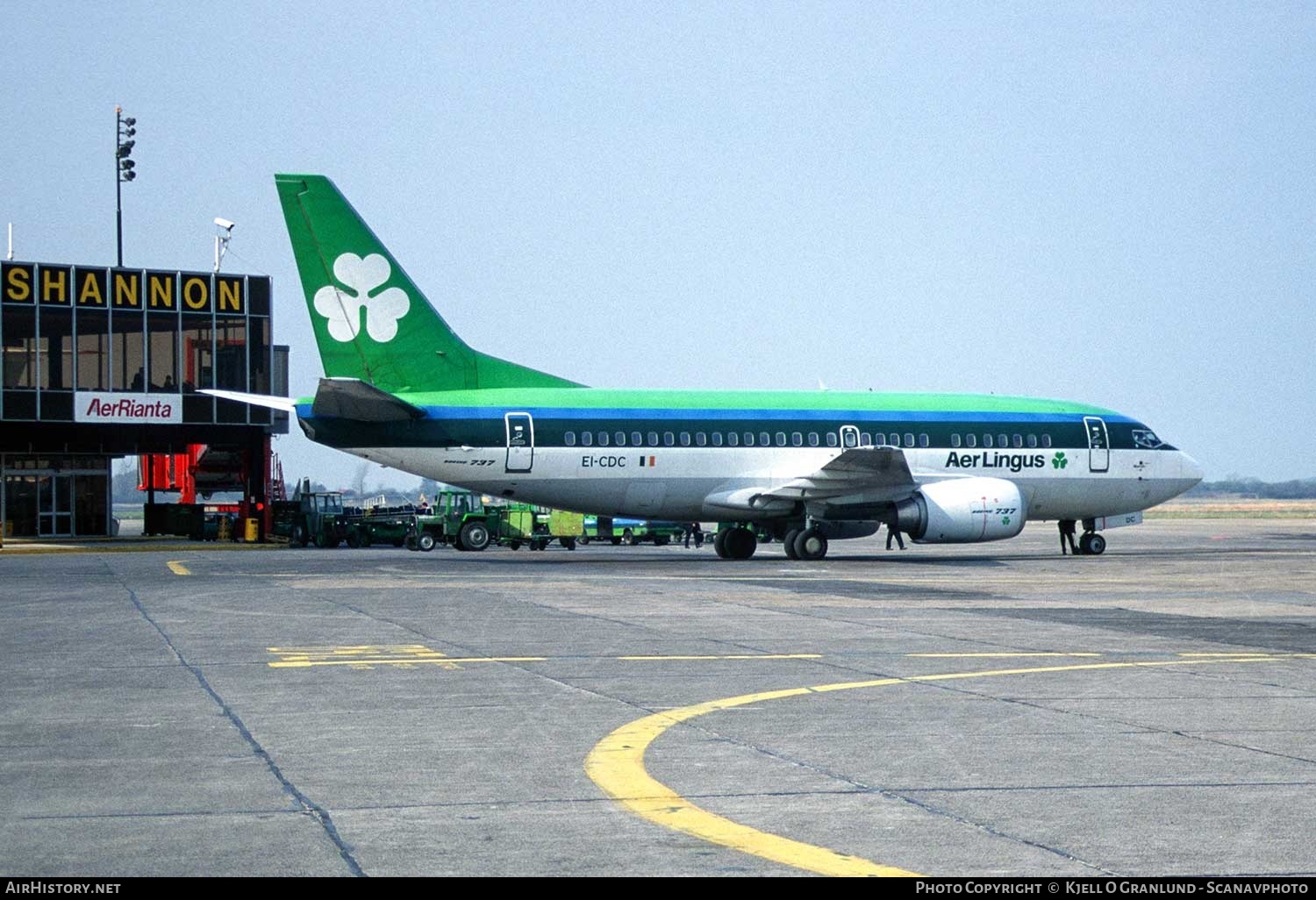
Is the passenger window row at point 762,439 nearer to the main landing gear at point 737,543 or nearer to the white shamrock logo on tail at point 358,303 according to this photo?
the main landing gear at point 737,543

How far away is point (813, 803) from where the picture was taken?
7945 mm

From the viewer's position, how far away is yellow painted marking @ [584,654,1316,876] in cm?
668

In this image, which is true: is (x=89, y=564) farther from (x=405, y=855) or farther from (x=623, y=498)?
(x=405, y=855)

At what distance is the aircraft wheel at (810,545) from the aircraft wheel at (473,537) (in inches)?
619

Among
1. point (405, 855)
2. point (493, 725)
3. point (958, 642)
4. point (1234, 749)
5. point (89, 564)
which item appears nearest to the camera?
point (405, 855)

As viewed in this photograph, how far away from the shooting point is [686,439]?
37.0 meters

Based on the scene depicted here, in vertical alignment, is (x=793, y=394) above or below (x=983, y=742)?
above

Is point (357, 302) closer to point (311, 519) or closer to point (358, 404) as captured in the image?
point (358, 404)

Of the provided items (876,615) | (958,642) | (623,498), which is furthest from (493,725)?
(623,498)

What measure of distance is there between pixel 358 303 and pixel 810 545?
40.6 ft

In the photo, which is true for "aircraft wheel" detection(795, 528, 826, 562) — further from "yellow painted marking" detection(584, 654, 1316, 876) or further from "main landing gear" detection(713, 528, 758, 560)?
"yellow painted marking" detection(584, 654, 1316, 876)

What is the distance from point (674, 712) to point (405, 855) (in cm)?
469

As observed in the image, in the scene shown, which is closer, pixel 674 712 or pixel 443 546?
pixel 674 712

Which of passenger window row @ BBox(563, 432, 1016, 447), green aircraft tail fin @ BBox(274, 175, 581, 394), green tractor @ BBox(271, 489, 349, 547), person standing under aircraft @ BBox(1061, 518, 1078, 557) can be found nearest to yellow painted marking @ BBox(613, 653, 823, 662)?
passenger window row @ BBox(563, 432, 1016, 447)
